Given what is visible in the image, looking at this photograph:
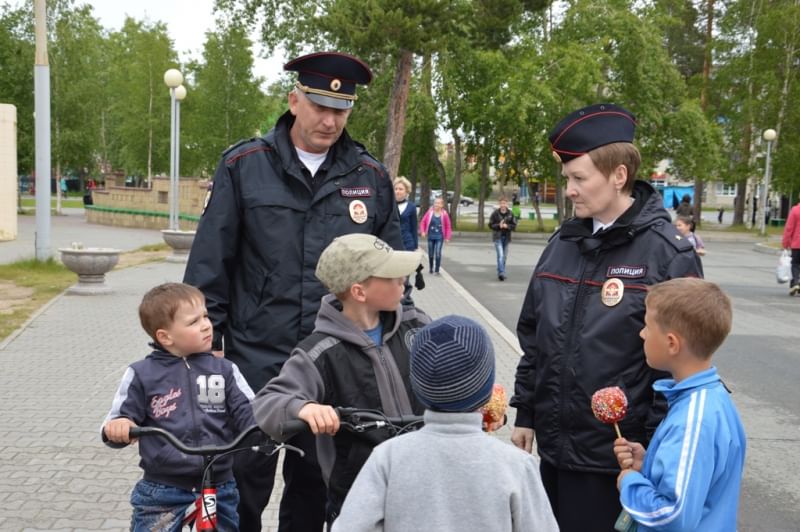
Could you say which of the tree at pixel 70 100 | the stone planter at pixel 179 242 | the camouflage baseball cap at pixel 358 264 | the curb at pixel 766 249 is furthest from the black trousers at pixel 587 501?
the tree at pixel 70 100

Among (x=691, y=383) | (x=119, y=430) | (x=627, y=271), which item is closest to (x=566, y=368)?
(x=627, y=271)

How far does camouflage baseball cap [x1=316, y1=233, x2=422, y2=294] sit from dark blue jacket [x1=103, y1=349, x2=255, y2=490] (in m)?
0.74

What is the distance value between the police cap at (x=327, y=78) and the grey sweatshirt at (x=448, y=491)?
1870 mm

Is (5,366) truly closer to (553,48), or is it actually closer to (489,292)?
(489,292)

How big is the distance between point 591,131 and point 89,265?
41.8ft

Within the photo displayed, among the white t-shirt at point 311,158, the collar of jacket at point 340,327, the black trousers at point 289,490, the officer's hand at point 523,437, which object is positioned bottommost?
the black trousers at point 289,490

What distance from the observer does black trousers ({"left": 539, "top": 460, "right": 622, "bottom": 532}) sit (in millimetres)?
2947

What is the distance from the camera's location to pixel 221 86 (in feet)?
169

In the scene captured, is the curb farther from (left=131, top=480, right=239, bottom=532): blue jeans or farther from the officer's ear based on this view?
(left=131, top=480, right=239, bottom=532): blue jeans

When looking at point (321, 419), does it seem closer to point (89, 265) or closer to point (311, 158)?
point (311, 158)

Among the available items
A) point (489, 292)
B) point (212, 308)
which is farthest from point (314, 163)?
point (489, 292)

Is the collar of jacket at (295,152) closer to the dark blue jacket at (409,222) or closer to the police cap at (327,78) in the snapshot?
the police cap at (327,78)

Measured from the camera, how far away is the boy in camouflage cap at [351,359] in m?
2.81

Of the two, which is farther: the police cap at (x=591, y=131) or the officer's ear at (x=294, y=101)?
the officer's ear at (x=294, y=101)
